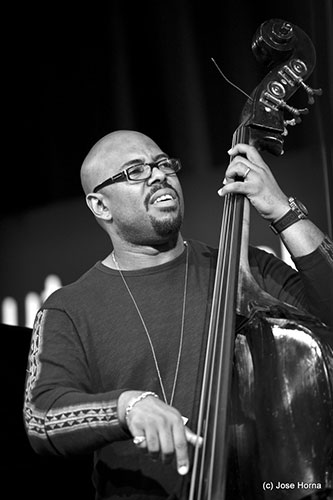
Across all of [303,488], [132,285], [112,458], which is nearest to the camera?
[303,488]

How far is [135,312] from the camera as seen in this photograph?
1.81m

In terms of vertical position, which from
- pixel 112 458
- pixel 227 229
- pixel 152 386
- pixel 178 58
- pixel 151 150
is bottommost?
pixel 112 458

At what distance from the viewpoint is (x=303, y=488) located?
129cm

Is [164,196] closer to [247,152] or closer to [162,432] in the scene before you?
[247,152]

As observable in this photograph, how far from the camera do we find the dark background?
246cm

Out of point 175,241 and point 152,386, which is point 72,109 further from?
point 152,386

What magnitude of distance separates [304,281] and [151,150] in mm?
538

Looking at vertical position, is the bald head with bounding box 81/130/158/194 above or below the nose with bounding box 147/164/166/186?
above

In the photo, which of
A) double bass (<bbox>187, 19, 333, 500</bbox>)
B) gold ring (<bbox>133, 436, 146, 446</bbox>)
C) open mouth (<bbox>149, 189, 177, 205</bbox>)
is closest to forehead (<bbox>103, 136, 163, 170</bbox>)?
open mouth (<bbox>149, 189, 177, 205</bbox>)

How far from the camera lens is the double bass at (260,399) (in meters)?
1.27

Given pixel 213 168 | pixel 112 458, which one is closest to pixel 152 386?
pixel 112 458

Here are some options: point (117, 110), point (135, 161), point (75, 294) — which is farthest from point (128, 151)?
point (117, 110)

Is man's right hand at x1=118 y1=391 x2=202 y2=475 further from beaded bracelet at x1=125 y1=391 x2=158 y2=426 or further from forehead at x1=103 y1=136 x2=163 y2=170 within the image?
forehead at x1=103 y1=136 x2=163 y2=170

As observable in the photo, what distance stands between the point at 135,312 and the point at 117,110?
1.32 m
